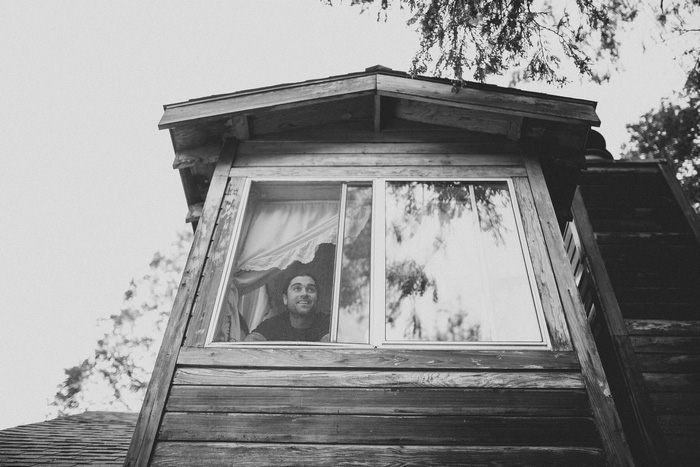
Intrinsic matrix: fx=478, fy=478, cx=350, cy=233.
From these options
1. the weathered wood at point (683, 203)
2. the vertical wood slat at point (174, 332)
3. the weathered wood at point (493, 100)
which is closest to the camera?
the vertical wood slat at point (174, 332)

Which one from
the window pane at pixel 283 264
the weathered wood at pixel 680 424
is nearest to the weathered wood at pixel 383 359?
the window pane at pixel 283 264

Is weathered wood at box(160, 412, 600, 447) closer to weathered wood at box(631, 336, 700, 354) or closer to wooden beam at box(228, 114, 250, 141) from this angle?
weathered wood at box(631, 336, 700, 354)

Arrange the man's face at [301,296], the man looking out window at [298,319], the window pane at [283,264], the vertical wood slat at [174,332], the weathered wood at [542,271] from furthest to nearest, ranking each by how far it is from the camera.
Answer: the man's face at [301,296] < the window pane at [283,264] < the man looking out window at [298,319] < the weathered wood at [542,271] < the vertical wood slat at [174,332]

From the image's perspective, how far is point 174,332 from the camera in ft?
9.76

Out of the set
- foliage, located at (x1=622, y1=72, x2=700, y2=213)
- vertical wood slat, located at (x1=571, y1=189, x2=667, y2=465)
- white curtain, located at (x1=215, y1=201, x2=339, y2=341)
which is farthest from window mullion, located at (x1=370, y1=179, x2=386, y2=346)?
foliage, located at (x1=622, y1=72, x2=700, y2=213)

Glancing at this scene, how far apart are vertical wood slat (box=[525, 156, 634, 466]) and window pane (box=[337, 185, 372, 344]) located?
4.16 ft

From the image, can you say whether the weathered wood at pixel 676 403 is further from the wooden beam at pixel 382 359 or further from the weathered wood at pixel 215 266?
the weathered wood at pixel 215 266

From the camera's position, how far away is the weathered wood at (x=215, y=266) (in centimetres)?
302

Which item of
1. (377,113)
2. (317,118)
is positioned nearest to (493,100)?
(377,113)

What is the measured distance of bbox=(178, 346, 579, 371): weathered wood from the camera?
9.08 ft

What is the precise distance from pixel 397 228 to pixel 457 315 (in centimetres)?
83

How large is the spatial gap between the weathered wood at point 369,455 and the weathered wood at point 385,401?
0.19 m

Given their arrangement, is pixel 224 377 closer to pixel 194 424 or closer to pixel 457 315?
pixel 194 424

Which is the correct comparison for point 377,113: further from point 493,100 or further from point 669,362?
point 669,362
